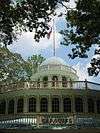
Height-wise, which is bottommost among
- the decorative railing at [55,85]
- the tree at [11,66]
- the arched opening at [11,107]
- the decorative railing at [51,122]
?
the decorative railing at [51,122]

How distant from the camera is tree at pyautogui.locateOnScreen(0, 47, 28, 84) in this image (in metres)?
63.9

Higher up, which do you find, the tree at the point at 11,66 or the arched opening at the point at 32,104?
the tree at the point at 11,66

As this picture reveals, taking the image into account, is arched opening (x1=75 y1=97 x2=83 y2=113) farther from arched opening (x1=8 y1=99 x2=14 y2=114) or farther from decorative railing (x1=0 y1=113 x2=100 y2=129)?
arched opening (x1=8 y1=99 x2=14 y2=114)

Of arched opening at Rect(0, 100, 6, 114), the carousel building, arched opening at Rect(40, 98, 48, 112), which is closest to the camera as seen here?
the carousel building

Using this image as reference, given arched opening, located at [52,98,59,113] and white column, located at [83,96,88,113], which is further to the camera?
white column, located at [83,96,88,113]

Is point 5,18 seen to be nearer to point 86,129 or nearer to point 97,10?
point 97,10

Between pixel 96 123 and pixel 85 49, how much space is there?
27.8 feet

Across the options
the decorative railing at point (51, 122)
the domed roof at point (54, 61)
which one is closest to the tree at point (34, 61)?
the domed roof at point (54, 61)

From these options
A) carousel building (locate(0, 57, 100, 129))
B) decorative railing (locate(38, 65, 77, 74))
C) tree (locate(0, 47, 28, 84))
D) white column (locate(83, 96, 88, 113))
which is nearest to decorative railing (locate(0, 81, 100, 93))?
carousel building (locate(0, 57, 100, 129))

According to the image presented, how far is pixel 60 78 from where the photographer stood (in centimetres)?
5047

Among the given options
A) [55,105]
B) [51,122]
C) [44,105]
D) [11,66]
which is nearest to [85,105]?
[55,105]

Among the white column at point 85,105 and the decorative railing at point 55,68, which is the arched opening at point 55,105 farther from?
the decorative railing at point 55,68

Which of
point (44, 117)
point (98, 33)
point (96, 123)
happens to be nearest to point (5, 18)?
point (98, 33)

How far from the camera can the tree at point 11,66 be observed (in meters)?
63.9
